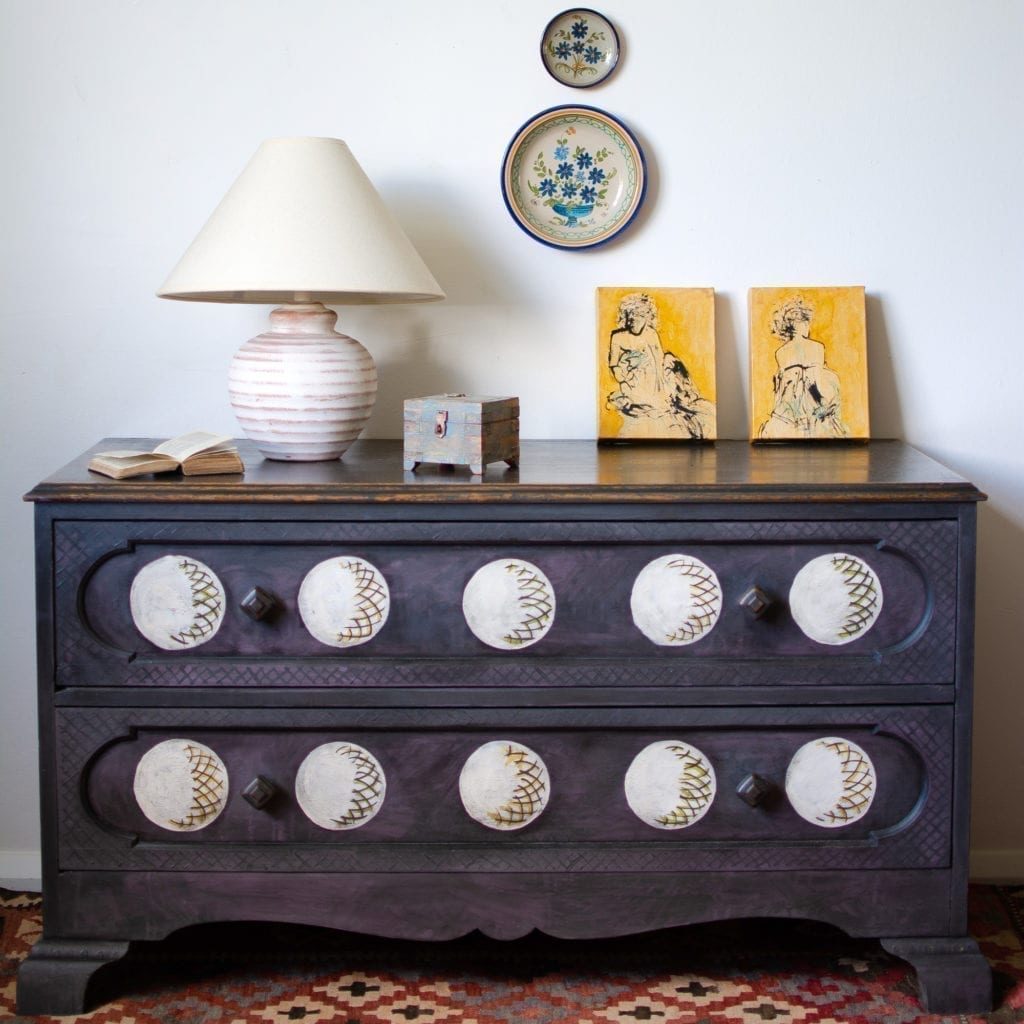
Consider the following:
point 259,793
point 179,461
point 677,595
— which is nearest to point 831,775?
point 677,595

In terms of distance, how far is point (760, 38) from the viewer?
2.19m

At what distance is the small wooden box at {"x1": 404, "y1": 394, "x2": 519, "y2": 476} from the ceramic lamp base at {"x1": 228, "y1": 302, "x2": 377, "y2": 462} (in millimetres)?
139

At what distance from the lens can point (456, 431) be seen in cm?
185

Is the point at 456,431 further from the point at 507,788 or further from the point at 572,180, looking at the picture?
the point at 572,180

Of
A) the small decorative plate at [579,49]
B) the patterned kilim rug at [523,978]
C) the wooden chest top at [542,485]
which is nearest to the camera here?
the wooden chest top at [542,485]

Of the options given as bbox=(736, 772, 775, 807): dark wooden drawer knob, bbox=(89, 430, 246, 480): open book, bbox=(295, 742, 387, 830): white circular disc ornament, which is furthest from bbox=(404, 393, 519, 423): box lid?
bbox=(736, 772, 775, 807): dark wooden drawer knob

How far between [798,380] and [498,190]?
62cm

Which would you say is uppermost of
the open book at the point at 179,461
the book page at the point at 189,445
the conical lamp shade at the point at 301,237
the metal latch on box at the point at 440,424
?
the conical lamp shade at the point at 301,237

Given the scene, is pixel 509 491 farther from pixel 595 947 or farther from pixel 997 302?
pixel 997 302

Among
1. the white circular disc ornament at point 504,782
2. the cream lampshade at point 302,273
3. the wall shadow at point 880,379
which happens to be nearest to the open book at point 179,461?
the cream lampshade at point 302,273

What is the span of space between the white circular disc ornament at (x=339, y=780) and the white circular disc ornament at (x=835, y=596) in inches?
25.3

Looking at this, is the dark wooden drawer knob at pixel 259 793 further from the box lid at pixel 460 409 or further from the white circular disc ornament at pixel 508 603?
the box lid at pixel 460 409

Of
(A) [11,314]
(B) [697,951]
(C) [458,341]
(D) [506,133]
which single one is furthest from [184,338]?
(B) [697,951]

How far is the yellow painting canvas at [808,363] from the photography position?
2203 millimetres
